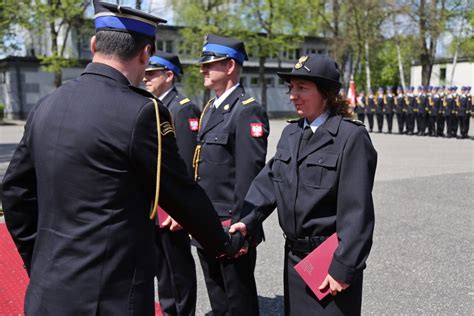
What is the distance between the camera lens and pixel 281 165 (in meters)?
2.67

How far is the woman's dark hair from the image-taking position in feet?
8.52

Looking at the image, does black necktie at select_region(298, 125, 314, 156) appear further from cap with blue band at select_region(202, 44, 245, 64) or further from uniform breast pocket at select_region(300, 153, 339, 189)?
cap with blue band at select_region(202, 44, 245, 64)

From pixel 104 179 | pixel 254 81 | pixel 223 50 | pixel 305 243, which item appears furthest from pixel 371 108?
pixel 104 179

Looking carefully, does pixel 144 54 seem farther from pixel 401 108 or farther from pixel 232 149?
pixel 401 108

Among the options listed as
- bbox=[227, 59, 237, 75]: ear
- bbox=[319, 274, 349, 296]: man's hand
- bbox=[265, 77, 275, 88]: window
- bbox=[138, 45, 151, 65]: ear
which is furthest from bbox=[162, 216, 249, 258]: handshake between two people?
bbox=[265, 77, 275, 88]: window

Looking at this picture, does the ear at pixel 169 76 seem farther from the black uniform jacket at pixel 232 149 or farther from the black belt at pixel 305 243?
the black belt at pixel 305 243

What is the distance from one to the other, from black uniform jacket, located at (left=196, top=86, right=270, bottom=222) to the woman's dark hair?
27.4 inches

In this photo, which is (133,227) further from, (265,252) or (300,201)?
(265,252)

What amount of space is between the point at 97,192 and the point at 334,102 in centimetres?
142

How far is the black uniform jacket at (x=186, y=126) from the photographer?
3.67m

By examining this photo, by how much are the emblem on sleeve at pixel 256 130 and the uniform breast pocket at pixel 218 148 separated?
0.66 feet

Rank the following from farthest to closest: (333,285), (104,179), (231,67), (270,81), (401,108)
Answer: (270,81)
(401,108)
(231,67)
(333,285)
(104,179)

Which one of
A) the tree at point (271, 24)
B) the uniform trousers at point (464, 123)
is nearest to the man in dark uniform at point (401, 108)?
the uniform trousers at point (464, 123)

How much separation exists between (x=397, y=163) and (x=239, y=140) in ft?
33.2
